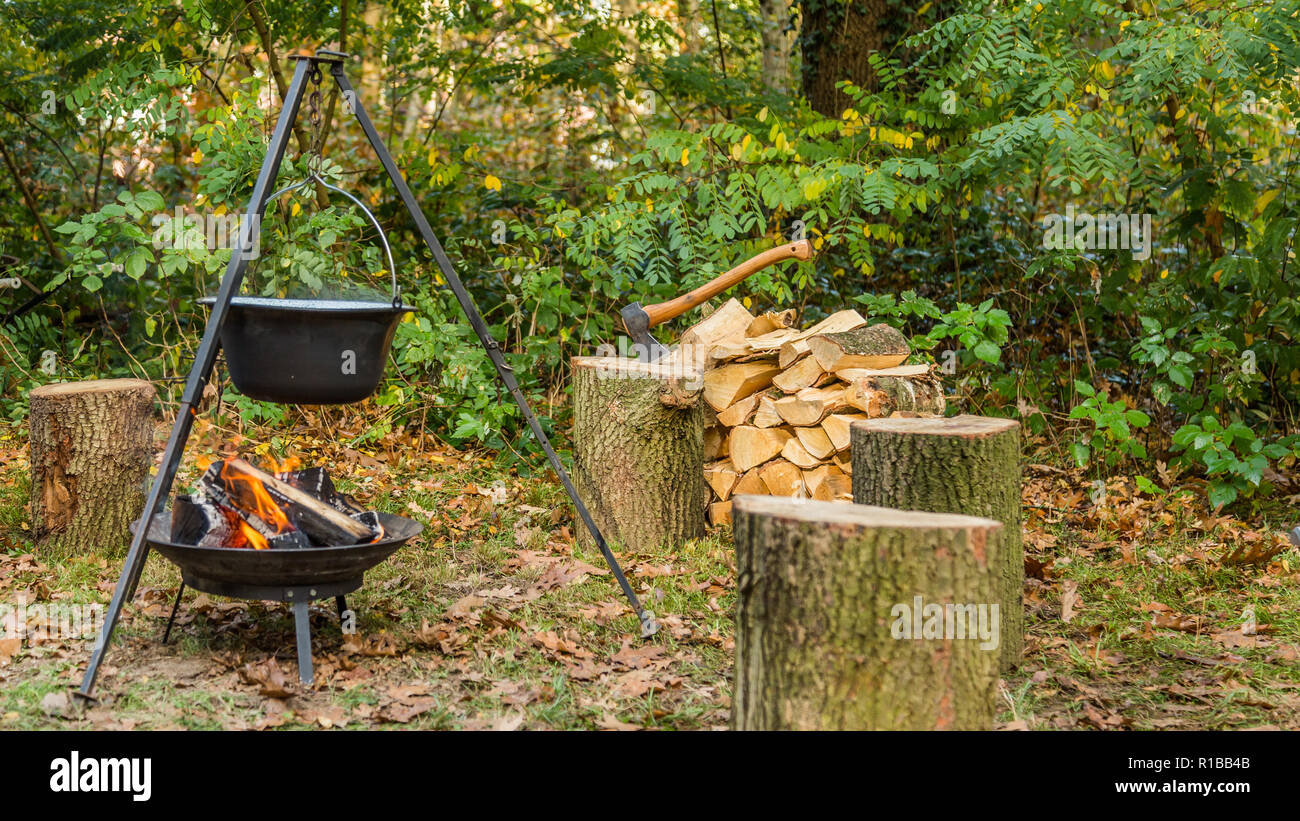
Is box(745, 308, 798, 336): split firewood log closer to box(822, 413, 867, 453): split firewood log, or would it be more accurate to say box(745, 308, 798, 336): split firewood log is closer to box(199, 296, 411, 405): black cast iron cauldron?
box(822, 413, 867, 453): split firewood log

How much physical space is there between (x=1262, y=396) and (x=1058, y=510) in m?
1.69

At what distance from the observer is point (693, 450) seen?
5.04m

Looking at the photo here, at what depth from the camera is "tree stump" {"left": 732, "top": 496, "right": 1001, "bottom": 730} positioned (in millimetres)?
2561

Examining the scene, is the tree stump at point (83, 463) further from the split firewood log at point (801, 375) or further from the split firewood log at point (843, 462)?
the split firewood log at point (843, 462)

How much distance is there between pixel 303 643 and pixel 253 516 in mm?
466

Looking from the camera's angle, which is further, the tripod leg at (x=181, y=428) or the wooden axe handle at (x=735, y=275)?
the wooden axe handle at (x=735, y=275)

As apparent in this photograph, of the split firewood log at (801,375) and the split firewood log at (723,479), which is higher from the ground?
the split firewood log at (801,375)

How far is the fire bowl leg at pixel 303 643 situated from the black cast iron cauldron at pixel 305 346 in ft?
2.28

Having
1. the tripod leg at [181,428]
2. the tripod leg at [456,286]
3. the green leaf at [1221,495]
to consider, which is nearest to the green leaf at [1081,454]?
the green leaf at [1221,495]

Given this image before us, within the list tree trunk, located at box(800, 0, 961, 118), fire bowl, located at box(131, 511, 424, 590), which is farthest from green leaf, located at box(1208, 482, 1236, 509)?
fire bowl, located at box(131, 511, 424, 590)

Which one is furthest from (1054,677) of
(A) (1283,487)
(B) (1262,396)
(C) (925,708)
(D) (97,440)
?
(D) (97,440)

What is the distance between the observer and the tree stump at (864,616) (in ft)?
8.40
